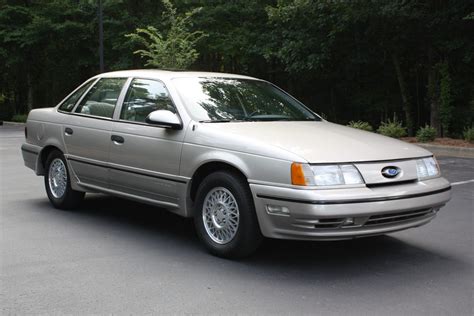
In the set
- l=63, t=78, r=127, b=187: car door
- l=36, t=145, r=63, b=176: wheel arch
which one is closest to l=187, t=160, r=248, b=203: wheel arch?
l=63, t=78, r=127, b=187: car door

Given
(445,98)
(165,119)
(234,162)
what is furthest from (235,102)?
(445,98)

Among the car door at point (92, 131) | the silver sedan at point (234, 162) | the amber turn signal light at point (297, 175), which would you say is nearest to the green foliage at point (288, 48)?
the silver sedan at point (234, 162)

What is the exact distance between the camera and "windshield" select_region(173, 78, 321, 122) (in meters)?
5.62

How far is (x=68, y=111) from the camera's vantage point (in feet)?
23.1

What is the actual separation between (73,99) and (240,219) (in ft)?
10.8

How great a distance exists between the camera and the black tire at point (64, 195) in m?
6.91

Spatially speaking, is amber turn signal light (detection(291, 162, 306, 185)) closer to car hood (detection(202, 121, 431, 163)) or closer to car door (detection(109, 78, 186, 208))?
car hood (detection(202, 121, 431, 163))

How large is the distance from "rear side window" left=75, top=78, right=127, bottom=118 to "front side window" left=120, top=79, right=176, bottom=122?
215 millimetres

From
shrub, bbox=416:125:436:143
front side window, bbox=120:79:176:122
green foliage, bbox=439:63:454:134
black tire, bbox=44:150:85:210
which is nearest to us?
front side window, bbox=120:79:176:122

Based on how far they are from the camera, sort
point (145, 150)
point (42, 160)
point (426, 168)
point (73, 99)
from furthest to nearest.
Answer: point (42, 160)
point (73, 99)
point (145, 150)
point (426, 168)

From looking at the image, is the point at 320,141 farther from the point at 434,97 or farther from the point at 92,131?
the point at 434,97

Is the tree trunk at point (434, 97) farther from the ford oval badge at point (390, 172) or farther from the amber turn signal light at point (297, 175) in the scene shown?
the amber turn signal light at point (297, 175)

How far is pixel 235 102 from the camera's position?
19.2 feet

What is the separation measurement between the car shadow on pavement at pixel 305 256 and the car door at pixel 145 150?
44 centimetres
